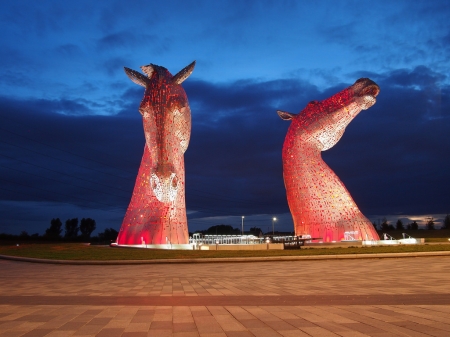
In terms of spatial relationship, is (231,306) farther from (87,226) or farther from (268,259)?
(87,226)

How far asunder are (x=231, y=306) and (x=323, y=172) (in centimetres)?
2361

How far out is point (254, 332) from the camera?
5.06m

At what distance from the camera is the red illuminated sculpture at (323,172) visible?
92.7ft

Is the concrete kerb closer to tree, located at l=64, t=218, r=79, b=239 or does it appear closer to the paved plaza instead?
the paved plaza

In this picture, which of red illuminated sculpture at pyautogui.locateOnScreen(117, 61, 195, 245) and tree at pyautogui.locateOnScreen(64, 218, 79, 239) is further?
tree at pyautogui.locateOnScreen(64, 218, 79, 239)

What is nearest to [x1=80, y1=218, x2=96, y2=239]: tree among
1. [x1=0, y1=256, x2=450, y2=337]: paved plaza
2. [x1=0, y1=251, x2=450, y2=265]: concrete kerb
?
[x1=0, y1=251, x2=450, y2=265]: concrete kerb

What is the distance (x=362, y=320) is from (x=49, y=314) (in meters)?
4.52

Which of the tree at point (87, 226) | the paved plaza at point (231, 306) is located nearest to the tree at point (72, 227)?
the tree at point (87, 226)

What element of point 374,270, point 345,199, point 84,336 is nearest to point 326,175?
point 345,199

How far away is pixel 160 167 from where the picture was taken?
25.7 metres

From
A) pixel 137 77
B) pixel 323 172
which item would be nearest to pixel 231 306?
pixel 137 77

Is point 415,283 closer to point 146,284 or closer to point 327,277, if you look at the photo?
point 327,277

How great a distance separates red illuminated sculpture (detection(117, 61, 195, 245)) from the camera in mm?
26047

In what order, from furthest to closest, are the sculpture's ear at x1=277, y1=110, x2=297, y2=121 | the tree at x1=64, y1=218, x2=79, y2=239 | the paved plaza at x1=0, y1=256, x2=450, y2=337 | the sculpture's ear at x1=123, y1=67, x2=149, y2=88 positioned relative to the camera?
the tree at x1=64, y1=218, x2=79, y2=239
the sculpture's ear at x1=277, y1=110, x2=297, y2=121
the sculpture's ear at x1=123, y1=67, x2=149, y2=88
the paved plaza at x1=0, y1=256, x2=450, y2=337
